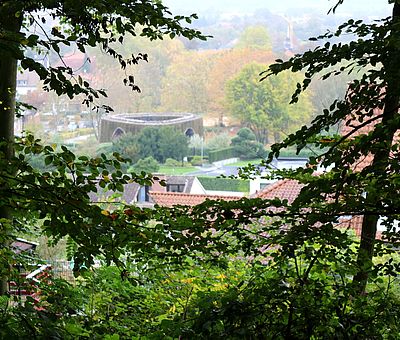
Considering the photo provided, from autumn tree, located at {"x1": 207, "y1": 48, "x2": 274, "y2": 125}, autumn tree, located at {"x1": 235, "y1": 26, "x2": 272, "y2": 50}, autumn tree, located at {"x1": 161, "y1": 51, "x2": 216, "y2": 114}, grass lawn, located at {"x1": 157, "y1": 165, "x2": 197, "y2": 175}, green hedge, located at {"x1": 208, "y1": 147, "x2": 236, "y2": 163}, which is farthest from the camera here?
autumn tree, located at {"x1": 235, "y1": 26, "x2": 272, "y2": 50}

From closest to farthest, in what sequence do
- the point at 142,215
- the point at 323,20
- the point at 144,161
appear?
the point at 142,215 → the point at 144,161 → the point at 323,20

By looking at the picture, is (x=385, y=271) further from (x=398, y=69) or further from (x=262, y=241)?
(x=398, y=69)

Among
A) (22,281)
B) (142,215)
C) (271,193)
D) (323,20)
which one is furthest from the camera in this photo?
(323,20)

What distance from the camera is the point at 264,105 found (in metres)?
28.9

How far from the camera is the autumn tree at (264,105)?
28422mm

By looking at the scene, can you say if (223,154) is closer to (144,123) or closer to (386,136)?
(144,123)

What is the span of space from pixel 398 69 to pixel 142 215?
0.81m

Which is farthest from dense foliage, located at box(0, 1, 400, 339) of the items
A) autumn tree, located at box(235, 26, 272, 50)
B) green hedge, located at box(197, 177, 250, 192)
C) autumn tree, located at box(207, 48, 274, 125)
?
autumn tree, located at box(235, 26, 272, 50)

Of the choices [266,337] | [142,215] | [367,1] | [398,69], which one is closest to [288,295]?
[266,337]

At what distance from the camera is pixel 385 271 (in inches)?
65.4

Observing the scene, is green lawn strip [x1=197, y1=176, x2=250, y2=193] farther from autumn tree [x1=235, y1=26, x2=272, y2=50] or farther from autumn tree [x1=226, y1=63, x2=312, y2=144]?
autumn tree [x1=235, y1=26, x2=272, y2=50]

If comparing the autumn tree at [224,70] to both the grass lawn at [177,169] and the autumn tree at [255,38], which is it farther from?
the grass lawn at [177,169]

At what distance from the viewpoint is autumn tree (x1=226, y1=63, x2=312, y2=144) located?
28.4 meters

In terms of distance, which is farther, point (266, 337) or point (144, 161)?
point (144, 161)
